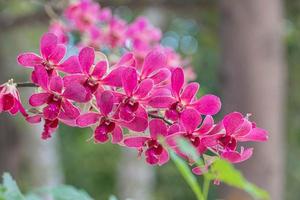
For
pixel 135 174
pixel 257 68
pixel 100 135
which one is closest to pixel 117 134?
pixel 100 135

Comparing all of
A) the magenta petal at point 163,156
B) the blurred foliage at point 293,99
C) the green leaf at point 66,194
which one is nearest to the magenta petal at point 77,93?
the magenta petal at point 163,156

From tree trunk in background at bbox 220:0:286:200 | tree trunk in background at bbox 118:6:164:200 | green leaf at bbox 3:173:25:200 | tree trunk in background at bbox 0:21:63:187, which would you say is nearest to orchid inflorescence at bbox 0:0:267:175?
green leaf at bbox 3:173:25:200

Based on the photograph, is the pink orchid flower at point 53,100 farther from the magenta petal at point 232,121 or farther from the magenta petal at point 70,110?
the magenta petal at point 232,121

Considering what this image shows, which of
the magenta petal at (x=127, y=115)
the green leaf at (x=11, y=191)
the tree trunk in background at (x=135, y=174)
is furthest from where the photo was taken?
the tree trunk in background at (x=135, y=174)

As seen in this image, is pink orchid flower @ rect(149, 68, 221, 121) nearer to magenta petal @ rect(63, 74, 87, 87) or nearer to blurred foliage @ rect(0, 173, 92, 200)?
magenta petal @ rect(63, 74, 87, 87)

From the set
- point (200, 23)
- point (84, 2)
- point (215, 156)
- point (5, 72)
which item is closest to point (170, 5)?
point (200, 23)
